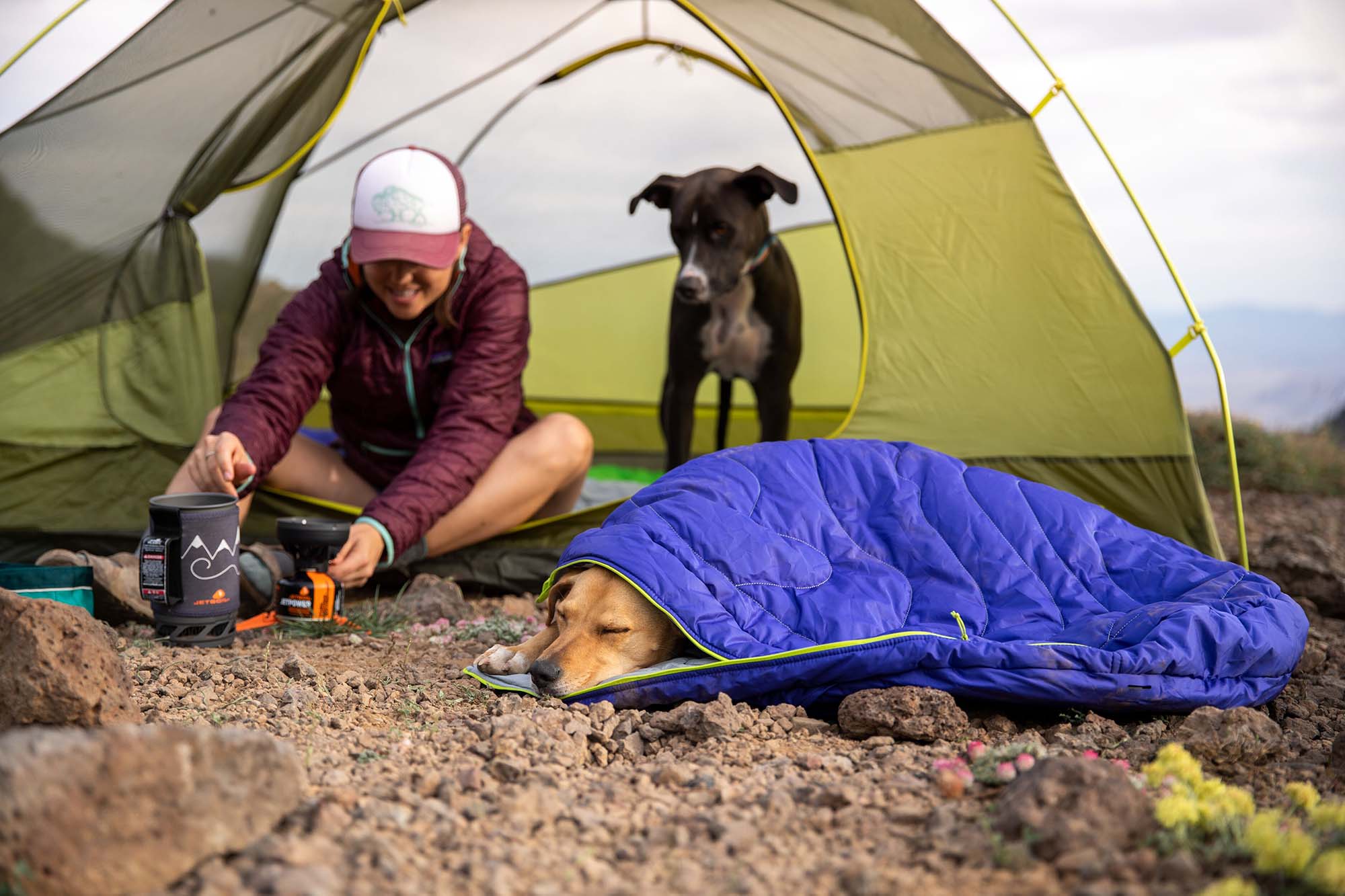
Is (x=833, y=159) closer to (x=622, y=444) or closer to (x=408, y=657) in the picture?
(x=408, y=657)

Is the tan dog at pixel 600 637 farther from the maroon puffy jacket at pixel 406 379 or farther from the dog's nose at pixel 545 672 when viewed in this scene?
the maroon puffy jacket at pixel 406 379

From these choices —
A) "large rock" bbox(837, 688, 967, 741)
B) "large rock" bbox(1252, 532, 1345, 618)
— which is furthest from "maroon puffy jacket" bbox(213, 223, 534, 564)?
"large rock" bbox(1252, 532, 1345, 618)

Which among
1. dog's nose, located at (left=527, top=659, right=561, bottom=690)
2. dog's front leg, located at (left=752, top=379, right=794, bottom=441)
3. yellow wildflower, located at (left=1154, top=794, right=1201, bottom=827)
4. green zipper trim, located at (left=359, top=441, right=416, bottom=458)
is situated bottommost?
dog's nose, located at (left=527, top=659, right=561, bottom=690)

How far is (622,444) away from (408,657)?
3.22 meters

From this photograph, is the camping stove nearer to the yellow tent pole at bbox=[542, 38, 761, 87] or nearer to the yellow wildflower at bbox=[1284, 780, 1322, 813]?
the yellow wildflower at bbox=[1284, 780, 1322, 813]

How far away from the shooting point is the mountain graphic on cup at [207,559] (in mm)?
2584

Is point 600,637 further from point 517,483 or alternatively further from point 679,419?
point 679,419

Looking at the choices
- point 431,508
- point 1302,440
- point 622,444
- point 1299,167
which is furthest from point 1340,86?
point 431,508

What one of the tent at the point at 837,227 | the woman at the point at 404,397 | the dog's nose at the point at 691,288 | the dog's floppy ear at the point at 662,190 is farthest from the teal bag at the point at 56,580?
the dog's floppy ear at the point at 662,190

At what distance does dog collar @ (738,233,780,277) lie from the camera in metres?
4.10

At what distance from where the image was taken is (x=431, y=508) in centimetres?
303

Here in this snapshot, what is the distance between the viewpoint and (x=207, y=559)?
2.60 meters

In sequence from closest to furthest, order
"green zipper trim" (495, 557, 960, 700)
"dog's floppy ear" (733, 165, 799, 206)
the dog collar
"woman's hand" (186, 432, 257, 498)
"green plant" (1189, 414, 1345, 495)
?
"green zipper trim" (495, 557, 960, 700), "woman's hand" (186, 432, 257, 498), "dog's floppy ear" (733, 165, 799, 206), the dog collar, "green plant" (1189, 414, 1345, 495)

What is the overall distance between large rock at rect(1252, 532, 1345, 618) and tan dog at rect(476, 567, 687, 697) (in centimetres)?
216
